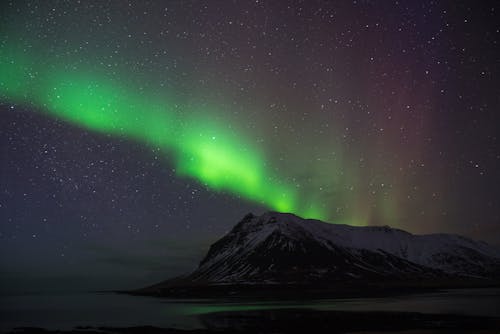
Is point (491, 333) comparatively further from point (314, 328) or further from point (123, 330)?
point (123, 330)

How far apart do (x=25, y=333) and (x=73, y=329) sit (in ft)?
22.3

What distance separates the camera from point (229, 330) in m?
64.9

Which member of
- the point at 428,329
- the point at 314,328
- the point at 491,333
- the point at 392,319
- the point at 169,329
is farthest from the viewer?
the point at 392,319

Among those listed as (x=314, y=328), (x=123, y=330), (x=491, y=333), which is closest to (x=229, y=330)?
(x=314, y=328)

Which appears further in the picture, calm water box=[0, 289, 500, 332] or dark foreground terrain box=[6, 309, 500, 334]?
calm water box=[0, 289, 500, 332]

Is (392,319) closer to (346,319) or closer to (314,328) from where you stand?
(346,319)

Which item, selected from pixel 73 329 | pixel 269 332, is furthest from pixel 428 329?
pixel 73 329

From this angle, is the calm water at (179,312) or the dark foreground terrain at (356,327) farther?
the calm water at (179,312)

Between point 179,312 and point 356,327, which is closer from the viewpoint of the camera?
point 356,327

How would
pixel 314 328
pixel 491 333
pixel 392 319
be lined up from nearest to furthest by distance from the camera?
pixel 491 333 < pixel 314 328 < pixel 392 319

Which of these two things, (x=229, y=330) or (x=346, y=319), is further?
(x=346, y=319)

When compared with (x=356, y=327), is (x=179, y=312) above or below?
above

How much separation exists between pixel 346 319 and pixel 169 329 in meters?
27.0

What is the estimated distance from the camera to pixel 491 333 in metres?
52.3
